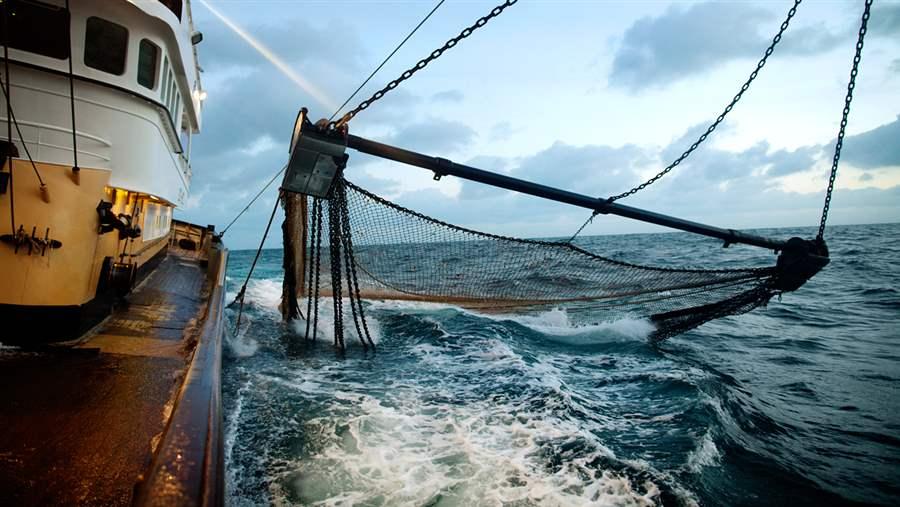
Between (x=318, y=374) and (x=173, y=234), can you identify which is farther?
(x=173, y=234)

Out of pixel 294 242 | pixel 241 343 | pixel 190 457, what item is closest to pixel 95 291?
pixel 294 242

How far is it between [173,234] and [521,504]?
1952 cm

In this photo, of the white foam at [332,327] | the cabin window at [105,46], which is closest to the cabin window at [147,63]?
the cabin window at [105,46]

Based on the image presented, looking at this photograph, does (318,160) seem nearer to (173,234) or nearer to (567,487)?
(567,487)

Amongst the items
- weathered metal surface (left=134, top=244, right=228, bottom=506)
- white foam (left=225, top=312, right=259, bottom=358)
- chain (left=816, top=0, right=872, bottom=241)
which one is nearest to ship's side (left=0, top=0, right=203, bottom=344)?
white foam (left=225, top=312, right=259, bottom=358)

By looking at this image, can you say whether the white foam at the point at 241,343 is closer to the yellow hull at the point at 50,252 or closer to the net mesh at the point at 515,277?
the net mesh at the point at 515,277

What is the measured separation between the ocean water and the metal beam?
253 cm

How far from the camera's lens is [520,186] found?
196 inches

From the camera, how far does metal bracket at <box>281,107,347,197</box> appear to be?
13.5ft

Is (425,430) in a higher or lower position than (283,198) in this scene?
lower

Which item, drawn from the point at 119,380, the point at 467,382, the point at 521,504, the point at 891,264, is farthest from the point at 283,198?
the point at 891,264

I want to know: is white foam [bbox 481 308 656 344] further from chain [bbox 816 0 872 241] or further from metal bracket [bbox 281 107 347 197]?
metal bracket [bbox 281 107 347 197]

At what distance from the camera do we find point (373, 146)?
14.8 ft

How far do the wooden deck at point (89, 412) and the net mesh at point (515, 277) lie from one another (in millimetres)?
2787
